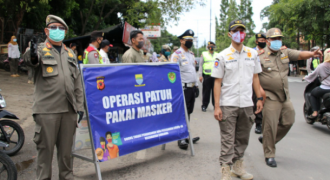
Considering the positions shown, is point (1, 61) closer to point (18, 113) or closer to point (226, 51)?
point (18, 113)

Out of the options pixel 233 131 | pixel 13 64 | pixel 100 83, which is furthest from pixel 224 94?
pixel 13 64

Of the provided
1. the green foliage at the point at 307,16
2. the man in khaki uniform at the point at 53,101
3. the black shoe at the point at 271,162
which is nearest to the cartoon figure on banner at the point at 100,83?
the man in khaki uniform at the point at 53,101

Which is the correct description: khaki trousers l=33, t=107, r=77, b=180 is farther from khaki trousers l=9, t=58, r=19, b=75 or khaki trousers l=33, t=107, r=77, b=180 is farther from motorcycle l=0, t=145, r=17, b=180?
khaki trousers l=9, t=58, r=19, b=75

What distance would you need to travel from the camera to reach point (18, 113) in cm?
705

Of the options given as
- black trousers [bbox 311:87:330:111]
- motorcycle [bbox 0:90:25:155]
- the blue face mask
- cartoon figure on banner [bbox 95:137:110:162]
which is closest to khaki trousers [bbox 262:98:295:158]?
the blue face mask

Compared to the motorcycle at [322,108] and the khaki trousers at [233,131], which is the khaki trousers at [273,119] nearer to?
the khaki trousers at [233,131]

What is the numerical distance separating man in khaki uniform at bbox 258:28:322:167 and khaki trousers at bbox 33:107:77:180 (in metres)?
2.78

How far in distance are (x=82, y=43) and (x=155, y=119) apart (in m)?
13.6

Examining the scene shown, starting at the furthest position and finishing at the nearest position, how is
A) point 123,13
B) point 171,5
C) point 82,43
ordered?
point 123,13
point 171,5
point 82,43

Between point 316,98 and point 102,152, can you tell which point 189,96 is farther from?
point 316,98

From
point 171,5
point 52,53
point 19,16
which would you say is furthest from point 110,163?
point 171,5

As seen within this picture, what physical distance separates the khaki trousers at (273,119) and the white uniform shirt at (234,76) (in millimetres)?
752

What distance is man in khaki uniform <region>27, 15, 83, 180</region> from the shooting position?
9.71ft

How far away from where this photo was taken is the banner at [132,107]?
359cm
